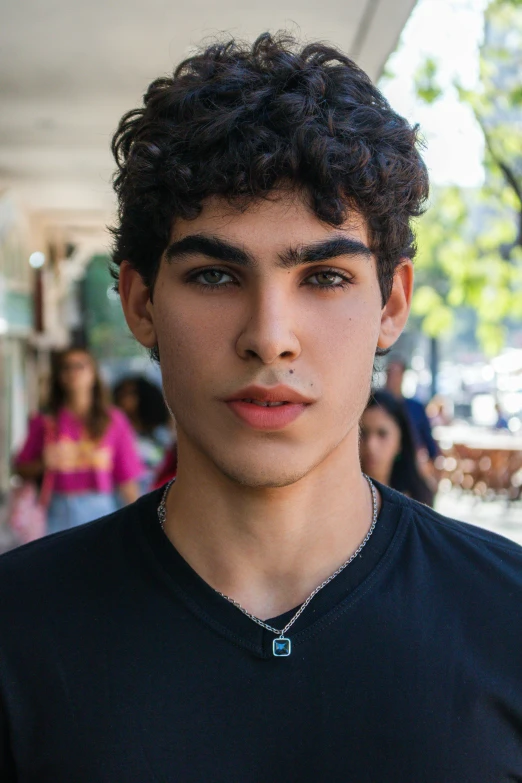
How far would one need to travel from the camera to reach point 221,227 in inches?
75.7

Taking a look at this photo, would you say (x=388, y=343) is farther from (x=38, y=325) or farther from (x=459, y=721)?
(x=38, y=325)

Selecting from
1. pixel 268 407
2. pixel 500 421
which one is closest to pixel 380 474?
pixel 268 407

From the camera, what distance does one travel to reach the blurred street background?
5934 millimetres

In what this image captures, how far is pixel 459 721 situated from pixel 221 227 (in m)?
1.00

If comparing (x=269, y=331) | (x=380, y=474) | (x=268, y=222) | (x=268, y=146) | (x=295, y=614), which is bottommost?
(x=295, y=614)

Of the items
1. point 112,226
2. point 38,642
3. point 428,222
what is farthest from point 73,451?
point 428,222

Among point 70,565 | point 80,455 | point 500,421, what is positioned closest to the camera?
point 70,565

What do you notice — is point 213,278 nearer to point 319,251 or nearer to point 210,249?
point 210,249

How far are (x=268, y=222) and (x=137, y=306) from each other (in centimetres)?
42

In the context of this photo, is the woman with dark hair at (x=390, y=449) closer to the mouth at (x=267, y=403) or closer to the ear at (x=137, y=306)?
the ear at (x=137, y=306)

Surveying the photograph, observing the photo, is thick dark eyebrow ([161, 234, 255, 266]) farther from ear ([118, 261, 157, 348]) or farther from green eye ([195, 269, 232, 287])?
ear ([118, 261, 157, 348])

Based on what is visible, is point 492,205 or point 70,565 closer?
point 70,565

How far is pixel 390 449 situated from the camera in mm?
5223

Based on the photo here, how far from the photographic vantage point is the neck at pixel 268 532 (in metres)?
1.98
